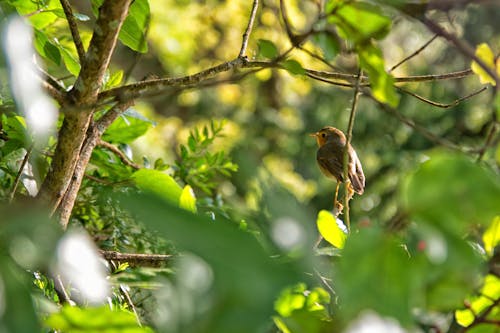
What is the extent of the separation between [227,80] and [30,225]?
161mm

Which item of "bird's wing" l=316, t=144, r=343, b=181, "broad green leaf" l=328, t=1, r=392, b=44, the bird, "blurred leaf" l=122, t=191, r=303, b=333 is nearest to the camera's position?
"blurred leaf" l=122, t=191, r=303, b=333

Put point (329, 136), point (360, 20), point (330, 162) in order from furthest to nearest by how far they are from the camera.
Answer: point (329, 136), point (330, 162), point (360, 20)

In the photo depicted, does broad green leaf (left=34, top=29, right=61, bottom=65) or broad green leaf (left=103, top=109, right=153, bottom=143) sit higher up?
broad green leaf (left=34, top=29, right=61, bottom=65)

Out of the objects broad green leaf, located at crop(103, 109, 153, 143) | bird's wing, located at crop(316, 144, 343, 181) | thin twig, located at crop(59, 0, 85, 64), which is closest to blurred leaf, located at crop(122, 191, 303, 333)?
thin twig, located at crop(59, 0, 85, 64)

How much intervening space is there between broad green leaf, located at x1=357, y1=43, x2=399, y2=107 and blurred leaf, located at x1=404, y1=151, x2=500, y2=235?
0.12 m

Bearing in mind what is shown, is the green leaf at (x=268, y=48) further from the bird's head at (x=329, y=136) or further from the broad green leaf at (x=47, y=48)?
the bird's head at (x=329, y=136)

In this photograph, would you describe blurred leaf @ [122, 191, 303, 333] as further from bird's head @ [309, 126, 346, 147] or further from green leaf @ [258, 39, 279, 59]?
bird's head @ [309, 126, 346, 147]

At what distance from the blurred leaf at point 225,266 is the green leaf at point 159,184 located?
247 mm

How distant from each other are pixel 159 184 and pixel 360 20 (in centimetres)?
24

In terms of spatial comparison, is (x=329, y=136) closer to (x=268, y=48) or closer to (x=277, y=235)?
(x=268, y=48)

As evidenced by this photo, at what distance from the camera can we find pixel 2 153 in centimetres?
71

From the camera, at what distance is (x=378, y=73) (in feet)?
1.32

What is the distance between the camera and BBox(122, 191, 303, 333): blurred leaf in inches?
10.7

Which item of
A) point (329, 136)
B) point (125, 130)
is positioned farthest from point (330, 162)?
point (125, 130)
